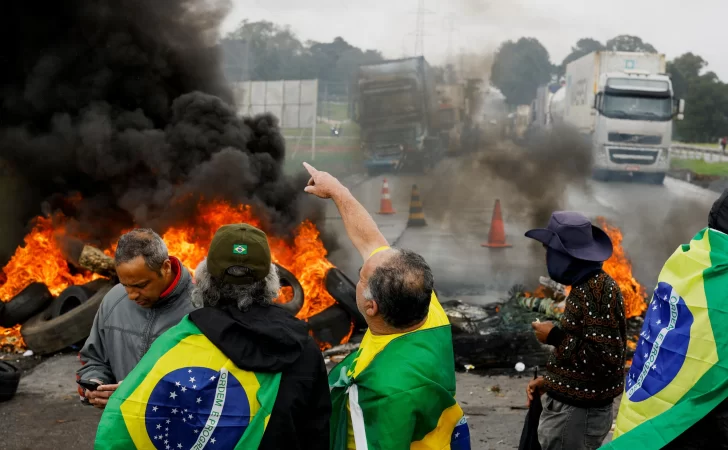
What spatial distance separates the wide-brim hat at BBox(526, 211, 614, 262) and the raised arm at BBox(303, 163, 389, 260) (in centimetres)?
89

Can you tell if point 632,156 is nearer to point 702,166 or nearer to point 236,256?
point 702,166

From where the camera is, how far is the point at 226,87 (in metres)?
13.8

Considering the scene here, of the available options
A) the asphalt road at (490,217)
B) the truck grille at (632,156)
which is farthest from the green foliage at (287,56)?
the truck grille at (632,156)

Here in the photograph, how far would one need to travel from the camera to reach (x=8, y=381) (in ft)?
21.7

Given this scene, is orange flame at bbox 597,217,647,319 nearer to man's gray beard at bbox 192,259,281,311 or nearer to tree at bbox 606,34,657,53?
man's gray beard at bbox 192,259,281,311

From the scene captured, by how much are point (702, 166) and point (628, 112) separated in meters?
5.94

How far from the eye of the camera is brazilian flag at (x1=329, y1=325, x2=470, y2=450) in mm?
→ 2473

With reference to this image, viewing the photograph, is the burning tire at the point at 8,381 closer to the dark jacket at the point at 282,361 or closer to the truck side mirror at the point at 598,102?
the dark jacket at the point at 282,361

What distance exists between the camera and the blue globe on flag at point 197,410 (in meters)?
2.37

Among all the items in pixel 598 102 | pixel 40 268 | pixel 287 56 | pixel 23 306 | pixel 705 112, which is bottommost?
pixel 23 306

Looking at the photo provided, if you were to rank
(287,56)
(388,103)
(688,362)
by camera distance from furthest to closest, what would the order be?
(287,56), (388,103), (688,362)

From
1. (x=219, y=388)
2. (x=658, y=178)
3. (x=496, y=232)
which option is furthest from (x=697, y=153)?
(x=219, y=388)

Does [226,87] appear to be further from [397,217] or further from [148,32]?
[397,217]

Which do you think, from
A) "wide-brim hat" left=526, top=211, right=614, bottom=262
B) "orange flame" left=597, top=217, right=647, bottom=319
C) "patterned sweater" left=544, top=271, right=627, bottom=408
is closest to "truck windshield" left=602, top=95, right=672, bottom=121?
"orange flame" left=597, top=217, right=647, bottom=319
